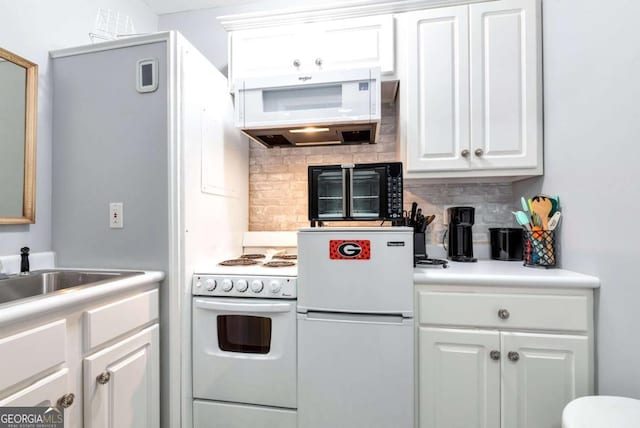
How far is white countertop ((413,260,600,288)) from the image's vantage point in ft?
4.47

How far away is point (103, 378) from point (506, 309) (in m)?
1.65

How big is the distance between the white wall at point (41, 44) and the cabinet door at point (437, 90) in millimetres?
1817

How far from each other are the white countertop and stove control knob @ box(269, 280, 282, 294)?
0.64 m

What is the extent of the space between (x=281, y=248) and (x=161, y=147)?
104 centimetres

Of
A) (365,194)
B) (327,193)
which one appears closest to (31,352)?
(327,193)

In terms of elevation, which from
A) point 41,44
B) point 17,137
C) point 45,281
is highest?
point 41,44

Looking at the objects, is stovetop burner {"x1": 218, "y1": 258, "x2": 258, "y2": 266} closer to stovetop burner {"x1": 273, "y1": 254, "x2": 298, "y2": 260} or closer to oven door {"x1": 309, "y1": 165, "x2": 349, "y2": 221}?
stovetop burner {"x1": 273, "y1": 254, "x2": 298, "y2": 260}

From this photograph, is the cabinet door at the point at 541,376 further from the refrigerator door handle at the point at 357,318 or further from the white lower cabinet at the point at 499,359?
the refrigerator door handle at the point at 357,318

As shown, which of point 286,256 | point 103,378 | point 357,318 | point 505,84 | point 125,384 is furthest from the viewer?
point 286,256

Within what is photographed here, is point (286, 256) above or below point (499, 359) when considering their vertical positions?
above

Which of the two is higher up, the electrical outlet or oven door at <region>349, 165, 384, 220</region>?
oven door at <region>349, 165, 384, 220</region>

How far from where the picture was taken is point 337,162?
2.25m

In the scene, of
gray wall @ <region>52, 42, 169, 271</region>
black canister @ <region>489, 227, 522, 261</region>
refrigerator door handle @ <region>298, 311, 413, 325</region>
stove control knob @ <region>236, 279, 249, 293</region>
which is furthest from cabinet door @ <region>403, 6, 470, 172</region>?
gray wall @ <region>52, 42, 169, 271</region>

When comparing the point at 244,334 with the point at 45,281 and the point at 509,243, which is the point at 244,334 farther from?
the point at 509,243
